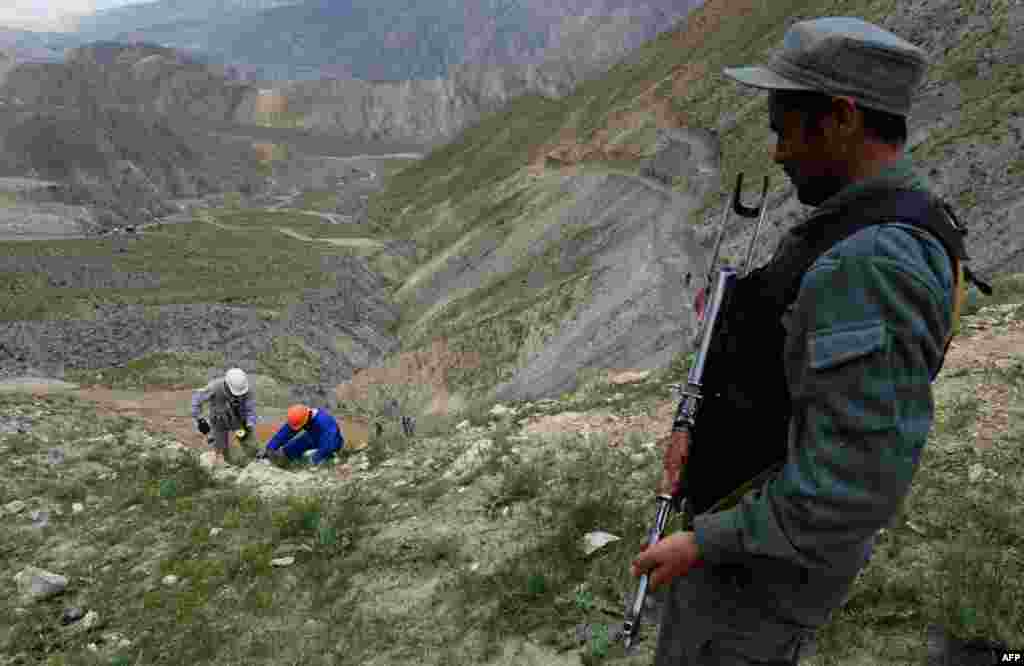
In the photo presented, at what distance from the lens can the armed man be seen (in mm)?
1991

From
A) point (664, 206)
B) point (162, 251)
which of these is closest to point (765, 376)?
point (664, 206)

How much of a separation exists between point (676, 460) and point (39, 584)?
670 cm

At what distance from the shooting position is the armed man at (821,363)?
1.99 m

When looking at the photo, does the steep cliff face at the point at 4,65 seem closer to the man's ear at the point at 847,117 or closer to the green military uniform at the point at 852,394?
the man's ear at the point at 847,117

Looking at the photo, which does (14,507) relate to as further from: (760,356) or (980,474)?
(980,474)

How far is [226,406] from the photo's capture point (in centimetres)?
1196

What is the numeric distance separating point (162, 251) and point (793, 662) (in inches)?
2343

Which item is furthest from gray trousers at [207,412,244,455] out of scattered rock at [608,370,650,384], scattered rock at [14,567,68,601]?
scattered rock at [608,370,650,384]

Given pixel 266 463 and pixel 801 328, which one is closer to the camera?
pixel 801 328

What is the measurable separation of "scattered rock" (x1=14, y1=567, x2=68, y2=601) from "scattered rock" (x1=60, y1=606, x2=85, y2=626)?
0.41 meters

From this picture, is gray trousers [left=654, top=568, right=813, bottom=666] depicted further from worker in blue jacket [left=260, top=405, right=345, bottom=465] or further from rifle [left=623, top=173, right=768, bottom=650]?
worker in blue jacket [left=260, top=405, right=345, bottom=465]

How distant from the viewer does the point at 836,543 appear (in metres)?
2.14

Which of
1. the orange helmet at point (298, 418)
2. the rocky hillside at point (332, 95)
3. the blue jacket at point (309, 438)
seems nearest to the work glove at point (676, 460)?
the blue jacket at point (309, 438)

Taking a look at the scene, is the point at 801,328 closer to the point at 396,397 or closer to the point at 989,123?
the point at 989,123
